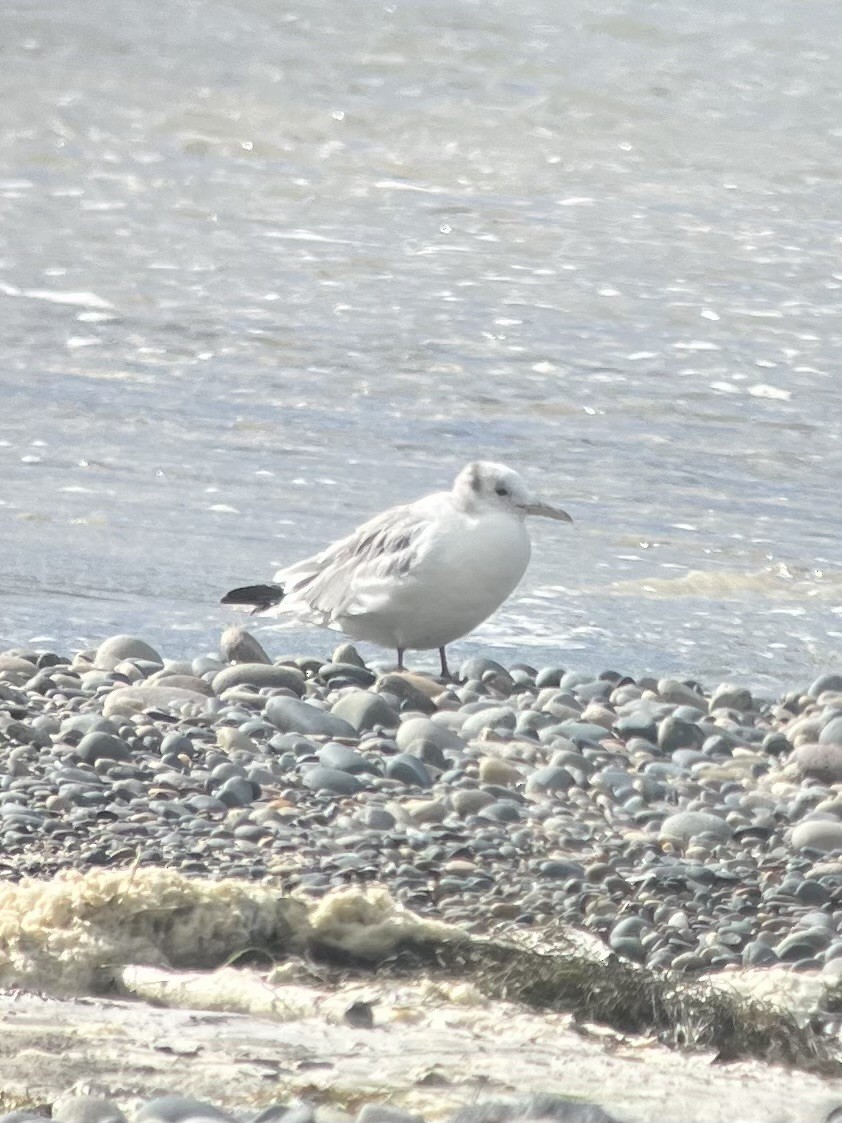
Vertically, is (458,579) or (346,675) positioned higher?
(458,579)

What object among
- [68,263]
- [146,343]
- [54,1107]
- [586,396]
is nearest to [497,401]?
[586,396]

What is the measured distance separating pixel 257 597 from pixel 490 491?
3.43ft

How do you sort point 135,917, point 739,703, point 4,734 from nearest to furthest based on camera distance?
point 135,917, point 4,734, point 739,703

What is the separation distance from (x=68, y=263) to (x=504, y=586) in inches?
372

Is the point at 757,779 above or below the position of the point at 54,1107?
below

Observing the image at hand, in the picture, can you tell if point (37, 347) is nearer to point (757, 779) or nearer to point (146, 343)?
point (146, 343)

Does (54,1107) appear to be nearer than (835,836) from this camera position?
Yes

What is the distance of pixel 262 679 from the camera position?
6199 millimetres

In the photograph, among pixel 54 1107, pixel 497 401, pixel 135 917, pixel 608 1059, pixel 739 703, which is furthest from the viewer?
pixel 497 401

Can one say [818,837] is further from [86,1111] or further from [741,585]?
[741,585]

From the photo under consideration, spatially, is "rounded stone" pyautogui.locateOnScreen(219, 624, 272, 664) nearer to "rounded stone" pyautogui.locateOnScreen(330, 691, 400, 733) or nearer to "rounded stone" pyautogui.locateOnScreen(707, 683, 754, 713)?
"rounded stone" pyautogui.locateOnScreen(330, 691, 400, 733)

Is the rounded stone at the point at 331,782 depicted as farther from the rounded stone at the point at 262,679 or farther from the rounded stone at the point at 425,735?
the rounded stone at the point at 262,679

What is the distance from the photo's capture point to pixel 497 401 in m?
11.5

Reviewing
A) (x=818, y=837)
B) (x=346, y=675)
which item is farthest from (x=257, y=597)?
(x=818, y=837)
